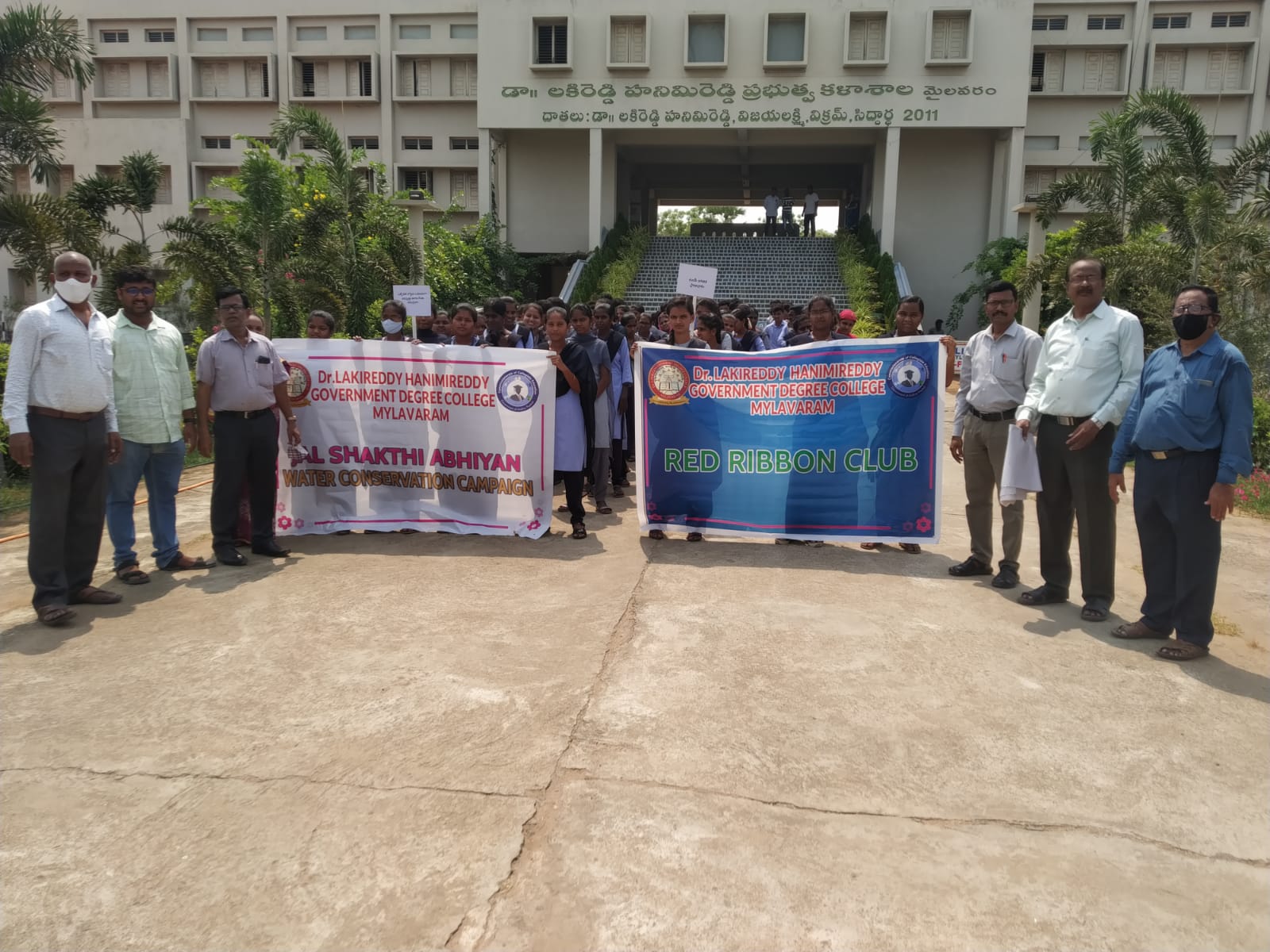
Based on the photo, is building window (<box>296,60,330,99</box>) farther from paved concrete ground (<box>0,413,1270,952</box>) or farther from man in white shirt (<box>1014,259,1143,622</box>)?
man in white shirt (<box>1014,259,1143,622</box>)

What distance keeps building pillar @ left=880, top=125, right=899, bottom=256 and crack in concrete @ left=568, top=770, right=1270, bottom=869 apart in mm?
25361

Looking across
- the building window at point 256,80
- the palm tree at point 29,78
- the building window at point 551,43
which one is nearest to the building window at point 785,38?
the building window at point 551,43

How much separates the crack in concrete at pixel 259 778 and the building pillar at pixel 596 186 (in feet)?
87.4

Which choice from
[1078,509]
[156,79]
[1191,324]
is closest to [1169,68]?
[1078,509]

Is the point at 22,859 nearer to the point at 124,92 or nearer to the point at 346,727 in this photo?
the point at 346,727

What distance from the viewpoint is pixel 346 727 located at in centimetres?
344

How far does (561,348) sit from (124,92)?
120 feet

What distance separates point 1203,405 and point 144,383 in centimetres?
558

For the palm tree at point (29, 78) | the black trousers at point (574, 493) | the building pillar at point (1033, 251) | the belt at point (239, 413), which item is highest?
the palm tree at point (29, 78)

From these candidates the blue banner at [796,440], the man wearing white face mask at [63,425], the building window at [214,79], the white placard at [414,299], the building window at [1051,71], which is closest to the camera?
the man wearing white face mask at [63,425]

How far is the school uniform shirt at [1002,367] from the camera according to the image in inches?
211

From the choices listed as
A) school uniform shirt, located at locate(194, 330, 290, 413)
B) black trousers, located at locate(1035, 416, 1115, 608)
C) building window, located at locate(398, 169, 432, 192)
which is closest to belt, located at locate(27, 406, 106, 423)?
school uniform shirt, located at locate(194, 330, 290, 413)

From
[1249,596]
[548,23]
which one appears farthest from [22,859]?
[548,23]

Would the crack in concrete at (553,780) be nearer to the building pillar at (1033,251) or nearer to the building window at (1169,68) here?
the building pillar at (1033,251)
